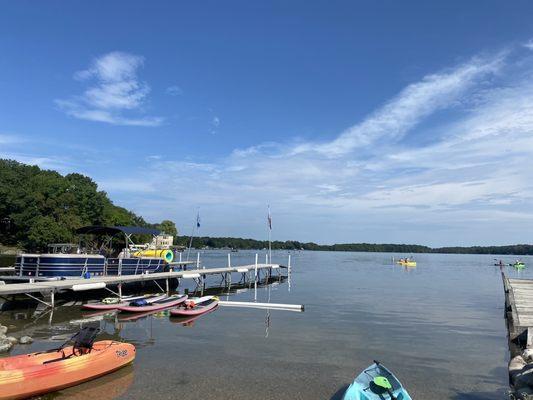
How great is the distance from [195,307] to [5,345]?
1140 cm

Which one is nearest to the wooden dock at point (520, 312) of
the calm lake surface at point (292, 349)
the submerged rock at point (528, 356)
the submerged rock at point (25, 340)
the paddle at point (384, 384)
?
the calm lake surface at point (292, 349)

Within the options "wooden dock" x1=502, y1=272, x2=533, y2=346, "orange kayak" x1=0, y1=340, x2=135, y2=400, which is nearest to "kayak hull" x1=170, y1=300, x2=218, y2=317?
"orange kayak" x1=0, y1=340, x2=135, y2=400

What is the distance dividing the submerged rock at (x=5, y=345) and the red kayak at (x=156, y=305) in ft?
26.9

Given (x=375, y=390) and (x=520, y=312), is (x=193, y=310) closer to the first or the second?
(x=375, y=390)

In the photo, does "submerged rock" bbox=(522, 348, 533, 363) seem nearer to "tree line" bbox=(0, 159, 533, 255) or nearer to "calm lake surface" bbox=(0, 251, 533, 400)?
"calm lake surface" bbox=(0, 251, 533, 400)

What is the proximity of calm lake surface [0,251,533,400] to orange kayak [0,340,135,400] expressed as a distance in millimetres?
340

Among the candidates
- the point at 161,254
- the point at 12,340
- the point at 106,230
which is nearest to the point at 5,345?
the point at 12,340

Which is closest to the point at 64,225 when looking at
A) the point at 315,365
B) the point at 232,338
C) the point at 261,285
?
the point at 261,285

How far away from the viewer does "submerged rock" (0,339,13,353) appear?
603 inches

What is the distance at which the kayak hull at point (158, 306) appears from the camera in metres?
23.9

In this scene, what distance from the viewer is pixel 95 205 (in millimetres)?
88375

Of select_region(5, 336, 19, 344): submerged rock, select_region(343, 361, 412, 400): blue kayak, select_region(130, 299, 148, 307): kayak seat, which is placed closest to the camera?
select_region(343, 361, 412, 400): blue kayak

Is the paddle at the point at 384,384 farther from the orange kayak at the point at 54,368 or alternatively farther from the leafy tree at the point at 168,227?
the leafy tree at the point at 168,227

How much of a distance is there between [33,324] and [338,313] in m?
17.4
